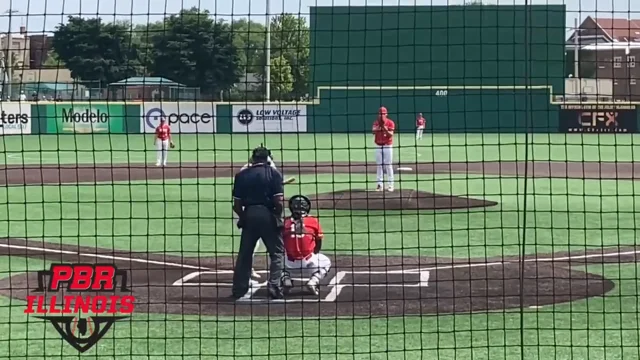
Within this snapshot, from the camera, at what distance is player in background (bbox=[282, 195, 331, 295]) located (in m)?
9.55

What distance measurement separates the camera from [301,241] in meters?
9.65

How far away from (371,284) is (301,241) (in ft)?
2.65

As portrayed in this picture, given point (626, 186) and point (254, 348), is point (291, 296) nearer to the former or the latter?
point (254, 348)

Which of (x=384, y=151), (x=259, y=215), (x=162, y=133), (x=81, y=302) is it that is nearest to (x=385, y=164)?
(x=384, y=151)

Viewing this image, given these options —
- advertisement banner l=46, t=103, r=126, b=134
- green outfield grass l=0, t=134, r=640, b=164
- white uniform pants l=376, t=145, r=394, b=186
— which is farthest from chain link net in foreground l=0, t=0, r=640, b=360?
advertisement banner l=46, t=103, r=126, b=134

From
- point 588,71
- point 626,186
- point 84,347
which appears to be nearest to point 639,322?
point 84,347

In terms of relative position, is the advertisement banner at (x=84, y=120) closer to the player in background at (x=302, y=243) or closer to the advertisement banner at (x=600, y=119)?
the advertisement banner at (x=600, y=119)

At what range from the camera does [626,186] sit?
68.9ft

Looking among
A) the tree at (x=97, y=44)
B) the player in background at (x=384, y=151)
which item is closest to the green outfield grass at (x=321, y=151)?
the player in background at (x=384, y=151)

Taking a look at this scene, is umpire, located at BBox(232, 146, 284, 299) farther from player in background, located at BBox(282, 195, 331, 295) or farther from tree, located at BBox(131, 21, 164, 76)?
tree, located at BBox(131, 21, 164, 76)

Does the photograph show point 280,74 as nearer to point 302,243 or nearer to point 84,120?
point 302,243

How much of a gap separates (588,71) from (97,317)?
32896mm

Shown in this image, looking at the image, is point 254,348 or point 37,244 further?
point 37,244

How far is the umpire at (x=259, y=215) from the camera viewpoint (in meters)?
9.23
